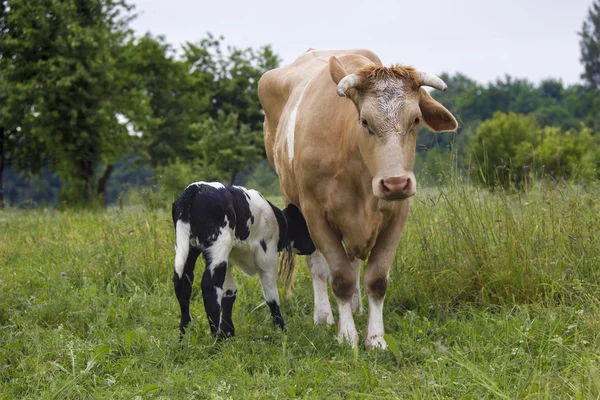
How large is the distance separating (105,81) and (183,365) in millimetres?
25317

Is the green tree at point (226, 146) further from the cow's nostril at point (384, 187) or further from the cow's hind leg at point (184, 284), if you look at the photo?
the cow's nostril at point (384, 187)

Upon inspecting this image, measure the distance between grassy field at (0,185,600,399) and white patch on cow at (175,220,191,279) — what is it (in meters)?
0.45

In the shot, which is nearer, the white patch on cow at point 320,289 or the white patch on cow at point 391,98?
the white patch on cow at point 391,98

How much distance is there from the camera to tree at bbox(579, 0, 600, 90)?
235ft

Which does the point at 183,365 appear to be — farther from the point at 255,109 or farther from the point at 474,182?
the point at 255,109

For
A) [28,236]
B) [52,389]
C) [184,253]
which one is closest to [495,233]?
[184,253]


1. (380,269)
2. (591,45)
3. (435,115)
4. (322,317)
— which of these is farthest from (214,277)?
(591,45)

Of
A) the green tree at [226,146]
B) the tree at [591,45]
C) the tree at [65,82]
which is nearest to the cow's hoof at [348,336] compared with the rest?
the tree at [65,82]

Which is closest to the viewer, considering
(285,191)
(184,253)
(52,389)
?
(52,389)

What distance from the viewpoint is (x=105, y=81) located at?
2797 cm

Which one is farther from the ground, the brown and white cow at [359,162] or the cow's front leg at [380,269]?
the brown and white cow at [359,162]

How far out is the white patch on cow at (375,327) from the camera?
474 cm

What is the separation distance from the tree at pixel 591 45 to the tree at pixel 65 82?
58280 mm

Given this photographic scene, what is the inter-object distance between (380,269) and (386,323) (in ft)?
1.88
